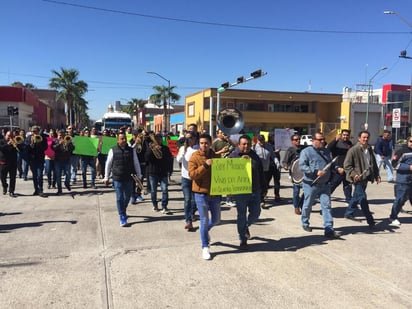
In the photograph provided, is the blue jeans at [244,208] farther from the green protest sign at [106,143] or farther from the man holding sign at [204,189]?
the green protest sign at [106,143]

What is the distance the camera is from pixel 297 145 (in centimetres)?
896

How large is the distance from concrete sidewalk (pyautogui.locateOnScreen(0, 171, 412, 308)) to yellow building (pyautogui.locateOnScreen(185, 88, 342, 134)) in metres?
40.6

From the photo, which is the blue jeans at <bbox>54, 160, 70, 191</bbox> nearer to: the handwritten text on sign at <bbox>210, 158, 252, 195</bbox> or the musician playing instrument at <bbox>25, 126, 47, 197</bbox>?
the musician playing instrument at <bbox>25, 126, 47, 197</bbox>

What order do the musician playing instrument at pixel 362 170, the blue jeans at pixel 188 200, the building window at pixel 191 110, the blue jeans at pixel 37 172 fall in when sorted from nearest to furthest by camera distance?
1. the blue jeans at pixel 188 200
2. the musician playing instrument at pixel 362 170
3. the blue jeans at pixel 37 172
4. the building window at pixel 191 110

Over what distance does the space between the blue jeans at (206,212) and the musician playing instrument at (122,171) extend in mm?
2040

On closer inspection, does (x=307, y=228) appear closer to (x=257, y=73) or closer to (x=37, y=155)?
(x=37, y=155)

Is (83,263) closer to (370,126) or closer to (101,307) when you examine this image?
(101,307)

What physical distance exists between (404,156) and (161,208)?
5073mm

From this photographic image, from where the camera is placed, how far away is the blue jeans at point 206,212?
514cm

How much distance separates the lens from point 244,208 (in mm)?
5367

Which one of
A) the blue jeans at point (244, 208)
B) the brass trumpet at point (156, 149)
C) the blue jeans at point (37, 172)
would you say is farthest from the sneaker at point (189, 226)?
the blue jeans at point (37, 172)

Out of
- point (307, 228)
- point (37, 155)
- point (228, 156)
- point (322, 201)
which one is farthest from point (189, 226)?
point (37, 155)

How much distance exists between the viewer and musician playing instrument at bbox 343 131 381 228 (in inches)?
264

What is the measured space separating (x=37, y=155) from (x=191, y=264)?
6.64 meters
